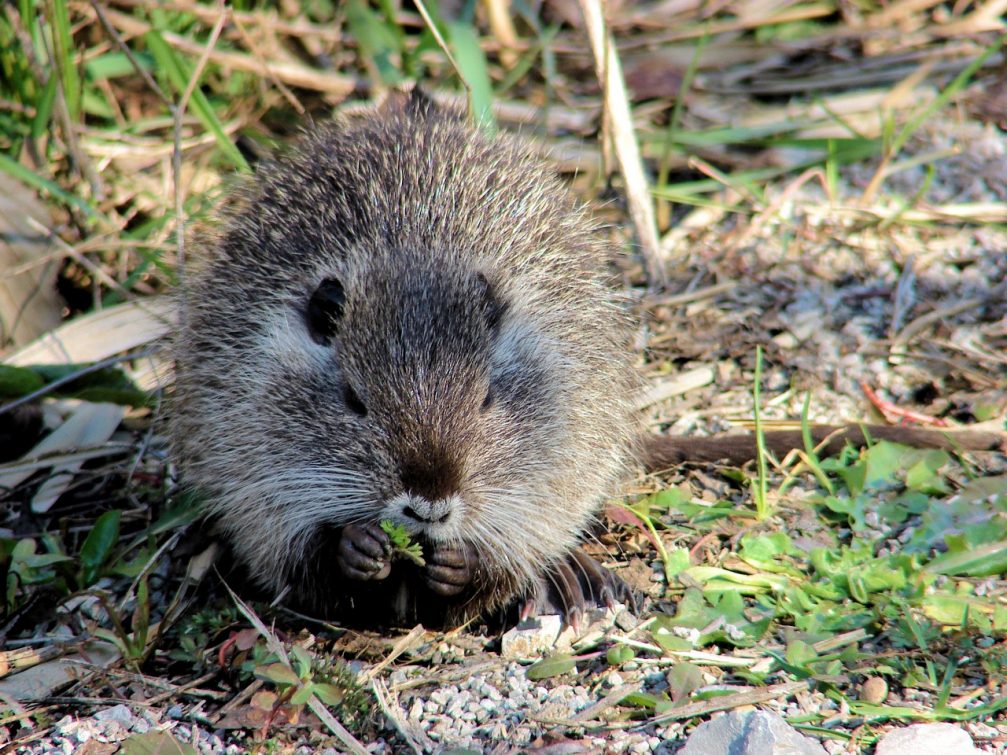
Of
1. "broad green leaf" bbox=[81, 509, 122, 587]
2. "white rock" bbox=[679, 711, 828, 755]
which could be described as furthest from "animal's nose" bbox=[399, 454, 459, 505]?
"broad green leaf" bbox=[81, 509, 122, 587]

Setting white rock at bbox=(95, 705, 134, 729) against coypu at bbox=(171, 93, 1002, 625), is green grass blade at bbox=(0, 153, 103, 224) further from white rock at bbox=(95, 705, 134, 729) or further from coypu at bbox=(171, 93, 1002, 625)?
white rock at bbox=(95, 705, 134, 729)

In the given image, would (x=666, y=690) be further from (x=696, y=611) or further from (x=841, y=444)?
(x=841, y=444)

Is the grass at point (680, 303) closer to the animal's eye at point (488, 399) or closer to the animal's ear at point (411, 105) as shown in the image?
the animal's ear at point (411, 105)

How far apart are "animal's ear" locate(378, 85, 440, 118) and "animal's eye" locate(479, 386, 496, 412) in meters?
1.59

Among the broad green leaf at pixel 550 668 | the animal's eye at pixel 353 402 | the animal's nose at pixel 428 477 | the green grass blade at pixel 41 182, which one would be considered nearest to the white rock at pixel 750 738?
the broad green leaf at pixel 550 668

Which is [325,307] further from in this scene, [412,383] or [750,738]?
[750,738]

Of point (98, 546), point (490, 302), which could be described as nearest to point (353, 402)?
point (490, 302)

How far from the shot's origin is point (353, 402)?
3.34 metres

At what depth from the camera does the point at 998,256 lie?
5203 millimetres

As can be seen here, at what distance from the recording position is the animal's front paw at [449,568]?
3494 mm

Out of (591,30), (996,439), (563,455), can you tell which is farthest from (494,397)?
(591,30)

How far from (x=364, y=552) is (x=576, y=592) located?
0.83 metres

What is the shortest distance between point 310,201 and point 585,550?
1.68 meters

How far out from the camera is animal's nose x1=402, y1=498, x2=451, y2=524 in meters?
3.07
